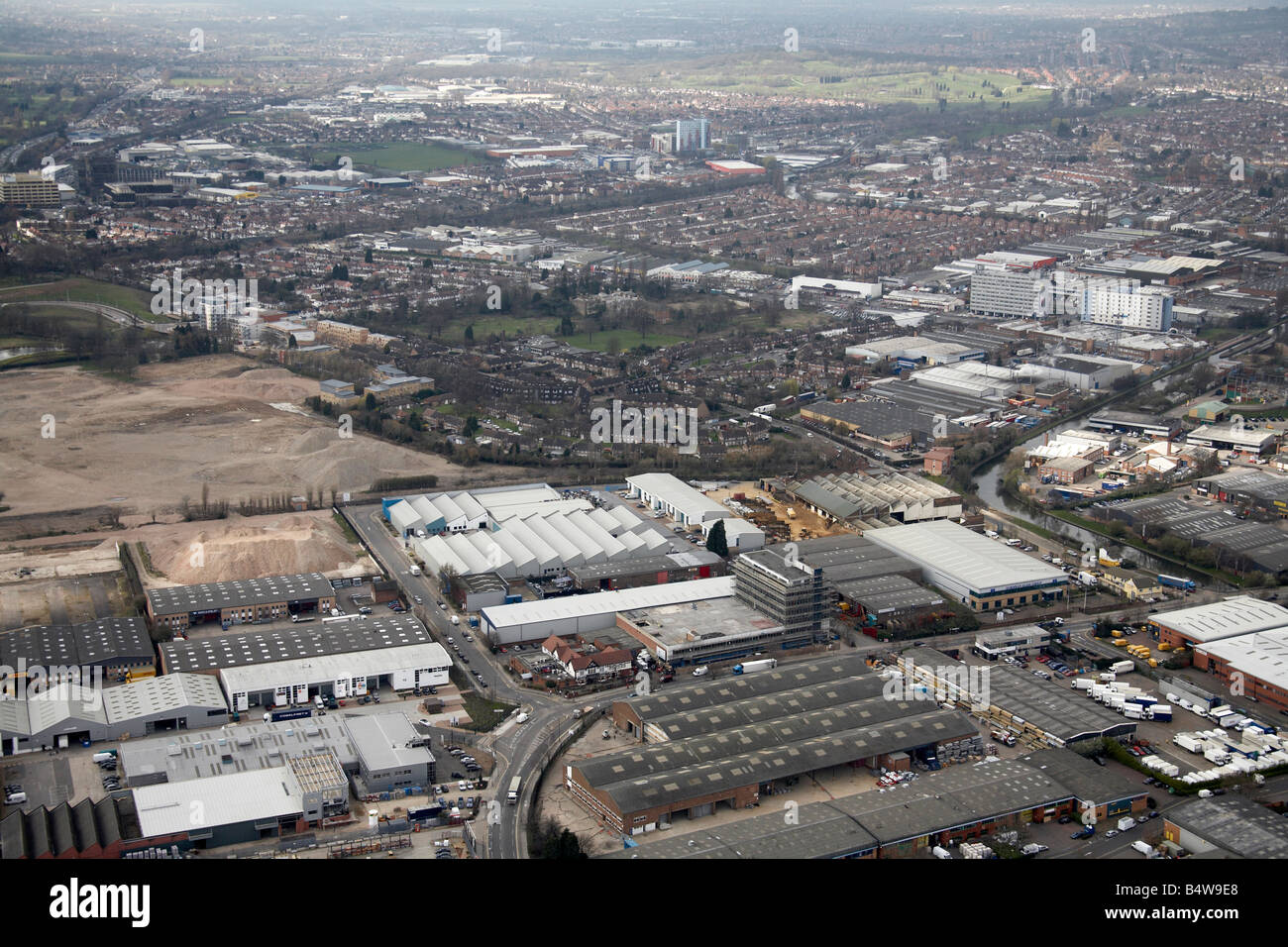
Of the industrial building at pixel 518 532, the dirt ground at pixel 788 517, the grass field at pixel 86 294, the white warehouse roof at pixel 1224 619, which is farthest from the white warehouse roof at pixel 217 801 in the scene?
the grass field at pixel 86 294

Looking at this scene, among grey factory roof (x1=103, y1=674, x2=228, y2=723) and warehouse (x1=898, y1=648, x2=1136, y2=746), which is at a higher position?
grey factory roof (x1=103, y1=674, x2=228, y2=723)

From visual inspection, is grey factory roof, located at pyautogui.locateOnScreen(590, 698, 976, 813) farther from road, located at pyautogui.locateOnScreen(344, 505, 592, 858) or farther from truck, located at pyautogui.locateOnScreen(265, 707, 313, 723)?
truck, located at pyautogui.locateOnScreen(265, 707, 313, 723)

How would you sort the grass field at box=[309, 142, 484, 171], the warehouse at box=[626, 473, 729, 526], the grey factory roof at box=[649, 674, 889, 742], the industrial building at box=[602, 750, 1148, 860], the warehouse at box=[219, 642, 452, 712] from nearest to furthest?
the industrial building at box=[602, 750, 1148, 860], the grey factory roof at box=[649, 674, 889, 742], the warehouse at box=[219, 642, 452, 712], the warehouse at box=[626, 473, 729, 526], the grass field at box=[309, 142, 484, 171]

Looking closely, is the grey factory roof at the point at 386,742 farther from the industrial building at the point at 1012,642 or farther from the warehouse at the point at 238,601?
the industrial building at the point at 1012,642

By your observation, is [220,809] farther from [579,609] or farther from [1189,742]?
[1189,742]

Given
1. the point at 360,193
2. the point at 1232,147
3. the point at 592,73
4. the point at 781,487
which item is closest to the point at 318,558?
the point at 781,487

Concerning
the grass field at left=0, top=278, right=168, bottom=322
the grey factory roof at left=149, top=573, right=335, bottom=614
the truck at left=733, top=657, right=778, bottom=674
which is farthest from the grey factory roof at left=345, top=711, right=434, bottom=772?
the grass field at left=0, top=278, right=168, bottom=322

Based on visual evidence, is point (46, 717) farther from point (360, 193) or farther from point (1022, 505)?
point (360, 193)
